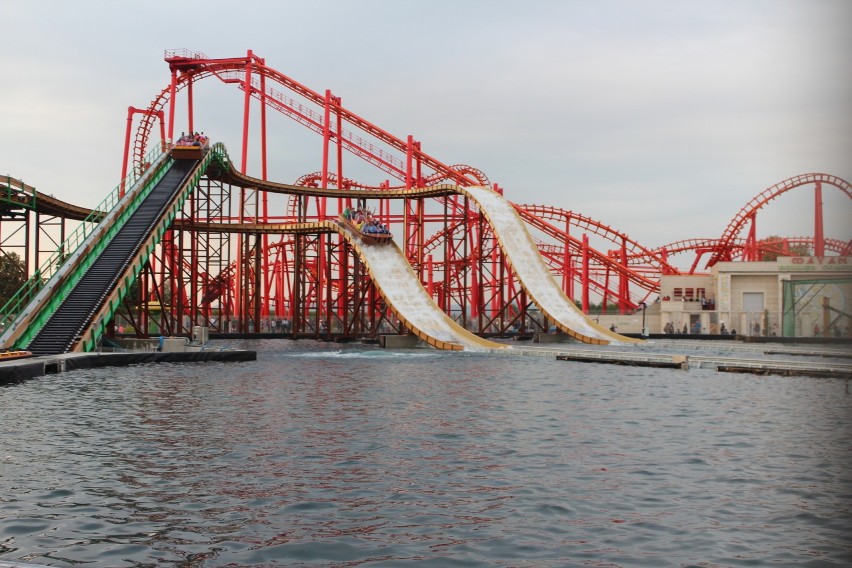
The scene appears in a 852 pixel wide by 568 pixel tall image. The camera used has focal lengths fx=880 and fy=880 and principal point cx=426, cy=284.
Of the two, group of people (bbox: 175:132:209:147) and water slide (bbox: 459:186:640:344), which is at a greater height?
group of people (bbox: 175:132:209:147)

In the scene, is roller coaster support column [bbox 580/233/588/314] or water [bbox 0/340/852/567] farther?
roller coaster support column [bbox 580/233/588/314]

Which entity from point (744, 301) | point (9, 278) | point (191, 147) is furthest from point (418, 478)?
point (744, 301)

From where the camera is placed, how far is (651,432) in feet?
54.1

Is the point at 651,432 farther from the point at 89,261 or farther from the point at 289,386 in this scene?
the point at 89,261

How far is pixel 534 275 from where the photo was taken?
167 feet

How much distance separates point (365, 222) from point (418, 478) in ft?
127

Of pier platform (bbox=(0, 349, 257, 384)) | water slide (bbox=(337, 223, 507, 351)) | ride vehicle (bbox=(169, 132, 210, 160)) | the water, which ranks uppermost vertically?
ride vehicle (bbox=(169, 132, 210, 160))

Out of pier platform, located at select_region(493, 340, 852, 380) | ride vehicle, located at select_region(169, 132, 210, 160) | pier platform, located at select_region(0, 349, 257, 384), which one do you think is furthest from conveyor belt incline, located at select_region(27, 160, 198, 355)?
pier platform, located at select_region(493, 340, 852, 380)

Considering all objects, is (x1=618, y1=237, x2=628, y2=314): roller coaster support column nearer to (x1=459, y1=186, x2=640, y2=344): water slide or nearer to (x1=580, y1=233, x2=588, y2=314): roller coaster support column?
(x1=580, y1=233, x2=588, y2=314): roller coaster support column

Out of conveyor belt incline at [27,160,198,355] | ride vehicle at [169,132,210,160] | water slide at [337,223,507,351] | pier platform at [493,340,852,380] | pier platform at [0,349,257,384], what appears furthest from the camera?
ride vehicle at [169,132,210,160]

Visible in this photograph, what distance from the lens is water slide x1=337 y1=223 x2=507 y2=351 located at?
43.0m

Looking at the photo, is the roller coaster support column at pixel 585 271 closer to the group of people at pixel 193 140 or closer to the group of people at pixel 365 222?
the group of people at pixel 365 222

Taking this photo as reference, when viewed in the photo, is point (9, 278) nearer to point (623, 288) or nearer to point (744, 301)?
point (623, 288)

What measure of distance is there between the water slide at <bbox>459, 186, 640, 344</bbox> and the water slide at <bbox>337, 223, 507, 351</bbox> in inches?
204
